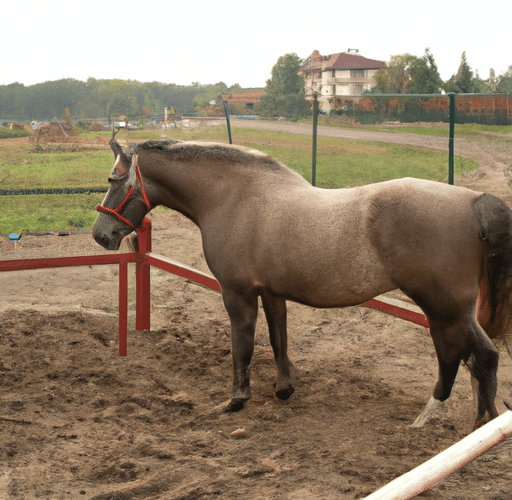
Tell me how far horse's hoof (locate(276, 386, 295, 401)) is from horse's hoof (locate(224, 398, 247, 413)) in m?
0.28

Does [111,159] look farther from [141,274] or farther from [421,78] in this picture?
[421,78]

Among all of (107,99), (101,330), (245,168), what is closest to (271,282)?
(245,168)

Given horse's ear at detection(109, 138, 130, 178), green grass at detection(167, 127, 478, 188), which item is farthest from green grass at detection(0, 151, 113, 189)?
horse's ear at detection(109, 138, 130, 178)

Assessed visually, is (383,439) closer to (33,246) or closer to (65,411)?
(65,411)

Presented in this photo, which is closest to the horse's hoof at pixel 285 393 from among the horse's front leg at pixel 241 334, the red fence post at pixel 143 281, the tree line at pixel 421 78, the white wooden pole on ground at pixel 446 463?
the horse's front leg at pixel 241 334

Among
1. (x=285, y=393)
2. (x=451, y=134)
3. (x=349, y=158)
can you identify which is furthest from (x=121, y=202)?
(x=349, y=158)

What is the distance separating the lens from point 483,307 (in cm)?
351

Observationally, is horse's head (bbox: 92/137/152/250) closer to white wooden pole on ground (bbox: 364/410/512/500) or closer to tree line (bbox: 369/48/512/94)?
white wooden pole on ground (bbox: 364/410/512/500)

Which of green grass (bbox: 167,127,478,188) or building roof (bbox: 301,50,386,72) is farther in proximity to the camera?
building roof (bbox: 301,50,386,72)

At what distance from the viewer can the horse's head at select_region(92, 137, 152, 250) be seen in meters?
4.04

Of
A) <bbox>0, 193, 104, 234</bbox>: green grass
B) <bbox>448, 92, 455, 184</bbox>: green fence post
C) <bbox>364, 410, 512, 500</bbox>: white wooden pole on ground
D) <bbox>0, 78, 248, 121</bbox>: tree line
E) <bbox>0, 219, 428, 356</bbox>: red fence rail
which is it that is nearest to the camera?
<bbox>364, 410, 512, 500</bbox>: white wooden pole on ground

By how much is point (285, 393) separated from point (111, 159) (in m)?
9.67

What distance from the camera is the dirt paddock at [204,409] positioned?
9.75 feet

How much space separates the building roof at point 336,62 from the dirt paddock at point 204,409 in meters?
34.3
